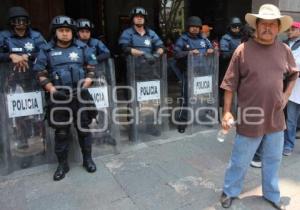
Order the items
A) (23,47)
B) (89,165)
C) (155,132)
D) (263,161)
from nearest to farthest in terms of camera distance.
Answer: (263,161)
(89,165)
(23,47)
(155,132)

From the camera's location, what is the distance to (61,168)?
3.89m

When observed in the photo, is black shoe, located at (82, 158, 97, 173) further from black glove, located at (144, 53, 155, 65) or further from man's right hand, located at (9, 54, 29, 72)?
black glove, located at (144, 53, 155, 65)

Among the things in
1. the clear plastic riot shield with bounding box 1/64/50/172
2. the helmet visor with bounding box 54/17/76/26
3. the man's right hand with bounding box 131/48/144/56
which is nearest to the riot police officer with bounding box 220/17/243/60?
the man's right hand with bounding box 131/48/144/56

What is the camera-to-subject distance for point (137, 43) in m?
4.71

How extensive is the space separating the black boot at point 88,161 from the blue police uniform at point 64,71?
0.25 meters

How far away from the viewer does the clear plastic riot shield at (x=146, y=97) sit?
4.65 m

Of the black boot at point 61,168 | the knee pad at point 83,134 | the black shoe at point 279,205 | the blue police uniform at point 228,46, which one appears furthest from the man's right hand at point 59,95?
the blue police uniform at point 228,46

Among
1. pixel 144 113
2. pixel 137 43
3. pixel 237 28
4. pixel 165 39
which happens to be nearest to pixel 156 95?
pixel 144 113

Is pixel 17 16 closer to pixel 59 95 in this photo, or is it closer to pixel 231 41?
pixel 59 95

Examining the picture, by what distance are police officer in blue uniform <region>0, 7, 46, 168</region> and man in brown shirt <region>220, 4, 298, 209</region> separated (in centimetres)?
217

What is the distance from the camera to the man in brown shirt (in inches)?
114

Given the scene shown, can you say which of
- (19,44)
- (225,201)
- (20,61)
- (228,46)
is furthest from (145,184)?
(228,46)

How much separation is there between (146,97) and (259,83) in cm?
211

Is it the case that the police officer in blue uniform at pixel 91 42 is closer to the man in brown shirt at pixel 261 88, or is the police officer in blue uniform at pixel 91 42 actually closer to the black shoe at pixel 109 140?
the black shoe at pixel 109 140
